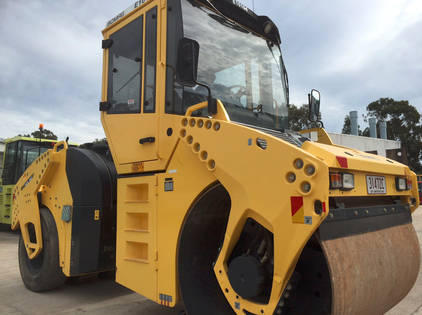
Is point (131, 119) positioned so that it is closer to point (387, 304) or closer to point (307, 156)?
point (307, 156)

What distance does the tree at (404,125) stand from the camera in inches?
1495

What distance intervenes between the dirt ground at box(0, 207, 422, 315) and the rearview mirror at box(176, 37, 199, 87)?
2.44 m

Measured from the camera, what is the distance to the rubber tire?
415 centimetres

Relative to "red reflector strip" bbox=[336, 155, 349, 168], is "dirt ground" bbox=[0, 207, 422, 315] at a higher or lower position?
lower

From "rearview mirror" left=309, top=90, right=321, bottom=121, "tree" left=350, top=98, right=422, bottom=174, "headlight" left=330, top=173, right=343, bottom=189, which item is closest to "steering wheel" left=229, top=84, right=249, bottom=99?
"rearview mirror" left=309, top=90, right=321, bottom=121

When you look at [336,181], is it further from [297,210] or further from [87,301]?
[87,301]

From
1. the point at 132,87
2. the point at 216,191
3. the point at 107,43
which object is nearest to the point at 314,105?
the point at 216,191

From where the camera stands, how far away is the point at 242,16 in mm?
3615

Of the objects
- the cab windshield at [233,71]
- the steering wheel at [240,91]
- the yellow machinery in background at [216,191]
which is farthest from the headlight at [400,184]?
the steering wheel at [240,91]

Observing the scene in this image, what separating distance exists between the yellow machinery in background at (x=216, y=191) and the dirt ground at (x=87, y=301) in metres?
0.26

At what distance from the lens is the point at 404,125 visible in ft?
130

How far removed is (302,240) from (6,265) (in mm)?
6016

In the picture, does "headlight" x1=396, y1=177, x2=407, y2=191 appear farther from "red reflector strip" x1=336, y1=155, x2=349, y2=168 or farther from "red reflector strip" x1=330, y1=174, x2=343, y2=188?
"red reflector strip" x1=330, y1=174, x2=343, y2=188

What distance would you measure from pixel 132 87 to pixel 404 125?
42.8 metres
